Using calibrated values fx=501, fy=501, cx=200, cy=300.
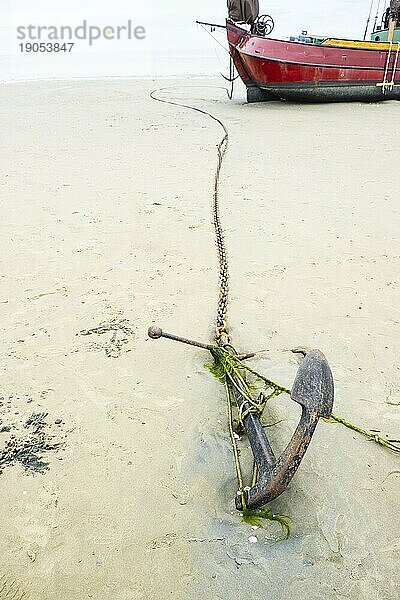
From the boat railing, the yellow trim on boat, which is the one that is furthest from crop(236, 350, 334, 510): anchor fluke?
the boat railing

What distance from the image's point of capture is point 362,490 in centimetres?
185

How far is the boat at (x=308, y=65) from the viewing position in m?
10.4

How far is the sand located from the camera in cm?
160

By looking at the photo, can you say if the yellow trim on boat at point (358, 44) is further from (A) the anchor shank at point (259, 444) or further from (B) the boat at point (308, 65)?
(A) the anchor shank at point (259, 444)

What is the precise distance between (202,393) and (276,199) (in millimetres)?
2949

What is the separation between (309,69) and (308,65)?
0.08m

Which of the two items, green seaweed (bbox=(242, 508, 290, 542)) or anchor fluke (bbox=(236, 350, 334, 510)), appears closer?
anchor fluke (bbox=(236, 350, 334, 510))

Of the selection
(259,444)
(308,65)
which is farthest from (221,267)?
(308,65)

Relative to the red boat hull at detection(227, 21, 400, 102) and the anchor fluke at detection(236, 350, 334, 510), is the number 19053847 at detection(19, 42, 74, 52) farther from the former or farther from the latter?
the anchor fluke at detection(236, 350, 334, 510)

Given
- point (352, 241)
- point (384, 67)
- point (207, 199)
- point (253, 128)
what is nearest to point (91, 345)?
point (352, 241)

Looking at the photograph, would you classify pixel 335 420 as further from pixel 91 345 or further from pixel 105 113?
pixel 105 113

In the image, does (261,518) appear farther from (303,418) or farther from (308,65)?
(308,65)

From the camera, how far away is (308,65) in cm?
1049

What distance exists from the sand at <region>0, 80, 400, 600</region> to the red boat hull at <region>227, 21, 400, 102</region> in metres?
5.59
